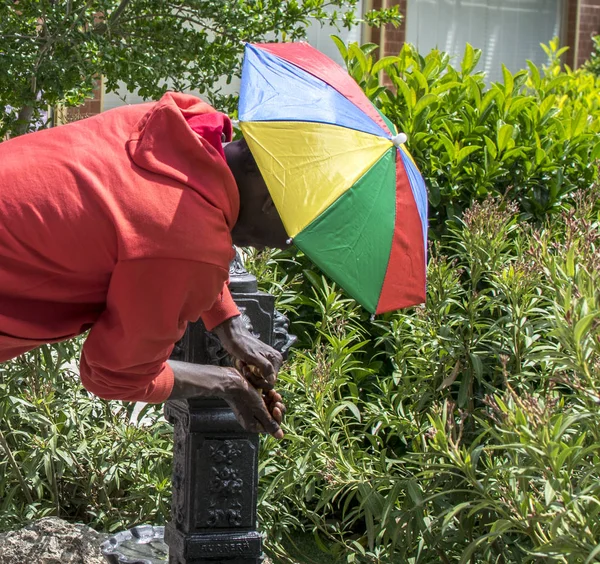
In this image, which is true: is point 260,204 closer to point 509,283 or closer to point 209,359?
point 209,359

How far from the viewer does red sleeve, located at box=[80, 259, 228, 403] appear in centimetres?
219

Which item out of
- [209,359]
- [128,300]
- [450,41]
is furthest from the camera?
[450,41]

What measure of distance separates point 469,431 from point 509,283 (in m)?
0.62

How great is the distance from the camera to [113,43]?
4.88 metres

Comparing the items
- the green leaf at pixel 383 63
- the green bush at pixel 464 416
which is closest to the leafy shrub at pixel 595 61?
the green leaf at pixel 383 63

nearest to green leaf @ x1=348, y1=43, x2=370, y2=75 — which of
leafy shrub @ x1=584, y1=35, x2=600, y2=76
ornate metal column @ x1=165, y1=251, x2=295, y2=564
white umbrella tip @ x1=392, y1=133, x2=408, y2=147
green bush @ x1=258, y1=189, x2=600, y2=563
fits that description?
green bush @ x1=258, y1=189, x2=600, y2=563

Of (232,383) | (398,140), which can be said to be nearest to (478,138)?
(398,140)

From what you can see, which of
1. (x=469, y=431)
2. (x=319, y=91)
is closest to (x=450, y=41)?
(x=469, y=431)

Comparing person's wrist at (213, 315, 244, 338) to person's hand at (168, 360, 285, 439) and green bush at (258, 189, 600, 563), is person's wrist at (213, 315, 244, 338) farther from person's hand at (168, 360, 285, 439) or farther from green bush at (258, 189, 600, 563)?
green bush at (258, 189, 600, 563)

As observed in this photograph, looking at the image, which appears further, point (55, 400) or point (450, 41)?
point (450, 41)

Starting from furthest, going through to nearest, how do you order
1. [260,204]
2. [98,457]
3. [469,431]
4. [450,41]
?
1. [450,41]
2. [98,457]
3. [469,431]
4. [260,204]

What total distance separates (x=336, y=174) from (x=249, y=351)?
0.63 m

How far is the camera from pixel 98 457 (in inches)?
158

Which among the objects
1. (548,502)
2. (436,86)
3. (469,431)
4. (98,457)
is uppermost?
(436,86)
